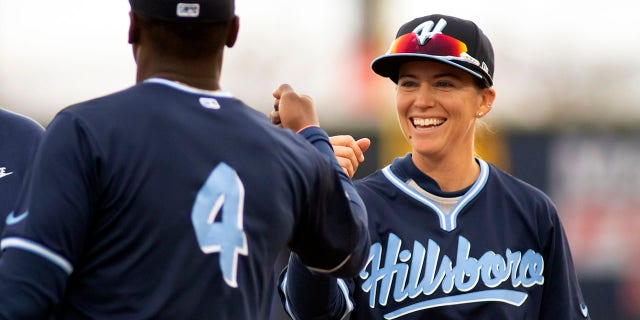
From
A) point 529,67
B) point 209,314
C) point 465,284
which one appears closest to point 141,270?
point 209,314

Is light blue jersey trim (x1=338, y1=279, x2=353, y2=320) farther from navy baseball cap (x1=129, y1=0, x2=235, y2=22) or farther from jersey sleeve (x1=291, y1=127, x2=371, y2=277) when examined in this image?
navy baseball cap (x1=129, y1=0, x2=235, y2=22)

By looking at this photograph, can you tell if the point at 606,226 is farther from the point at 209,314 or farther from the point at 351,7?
the point at 209,314

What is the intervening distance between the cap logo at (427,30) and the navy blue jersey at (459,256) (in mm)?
458

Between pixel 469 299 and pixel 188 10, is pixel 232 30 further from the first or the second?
pixel 469 299

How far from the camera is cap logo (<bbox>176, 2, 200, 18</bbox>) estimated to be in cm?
316

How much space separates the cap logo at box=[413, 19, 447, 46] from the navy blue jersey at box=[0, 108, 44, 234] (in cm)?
131

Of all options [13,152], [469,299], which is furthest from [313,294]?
[13,152]

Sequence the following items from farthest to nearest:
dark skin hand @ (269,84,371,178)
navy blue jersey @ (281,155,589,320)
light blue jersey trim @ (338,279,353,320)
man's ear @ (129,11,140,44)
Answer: navy blue jersey @ (281,155,589,320)
light blue jersey trim @ (338,279,353,320)
dark skin hand @ (269,84,371,178)
man's ear @ (129,11,140,44)

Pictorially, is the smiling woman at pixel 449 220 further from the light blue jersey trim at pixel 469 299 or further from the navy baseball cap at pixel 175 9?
the navy baseball cap at pixel 175 9

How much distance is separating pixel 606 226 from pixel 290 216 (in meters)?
10.1

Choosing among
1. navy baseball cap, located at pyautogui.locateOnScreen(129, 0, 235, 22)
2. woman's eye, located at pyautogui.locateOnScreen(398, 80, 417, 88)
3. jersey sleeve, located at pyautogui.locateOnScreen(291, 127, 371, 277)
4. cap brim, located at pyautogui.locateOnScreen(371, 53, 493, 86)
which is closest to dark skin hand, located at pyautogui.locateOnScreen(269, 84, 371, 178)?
jersey sleeve, located at pyautogui.locateOnScreen(291, 127, 371, 277)

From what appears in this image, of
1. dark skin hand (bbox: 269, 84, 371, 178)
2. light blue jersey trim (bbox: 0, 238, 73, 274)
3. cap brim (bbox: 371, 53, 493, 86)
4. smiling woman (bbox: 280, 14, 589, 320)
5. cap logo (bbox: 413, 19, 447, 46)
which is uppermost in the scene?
cap logo (bbox: 413, 19, 447, 46)

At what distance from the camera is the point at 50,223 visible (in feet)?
9.71

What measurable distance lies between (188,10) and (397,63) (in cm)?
159
